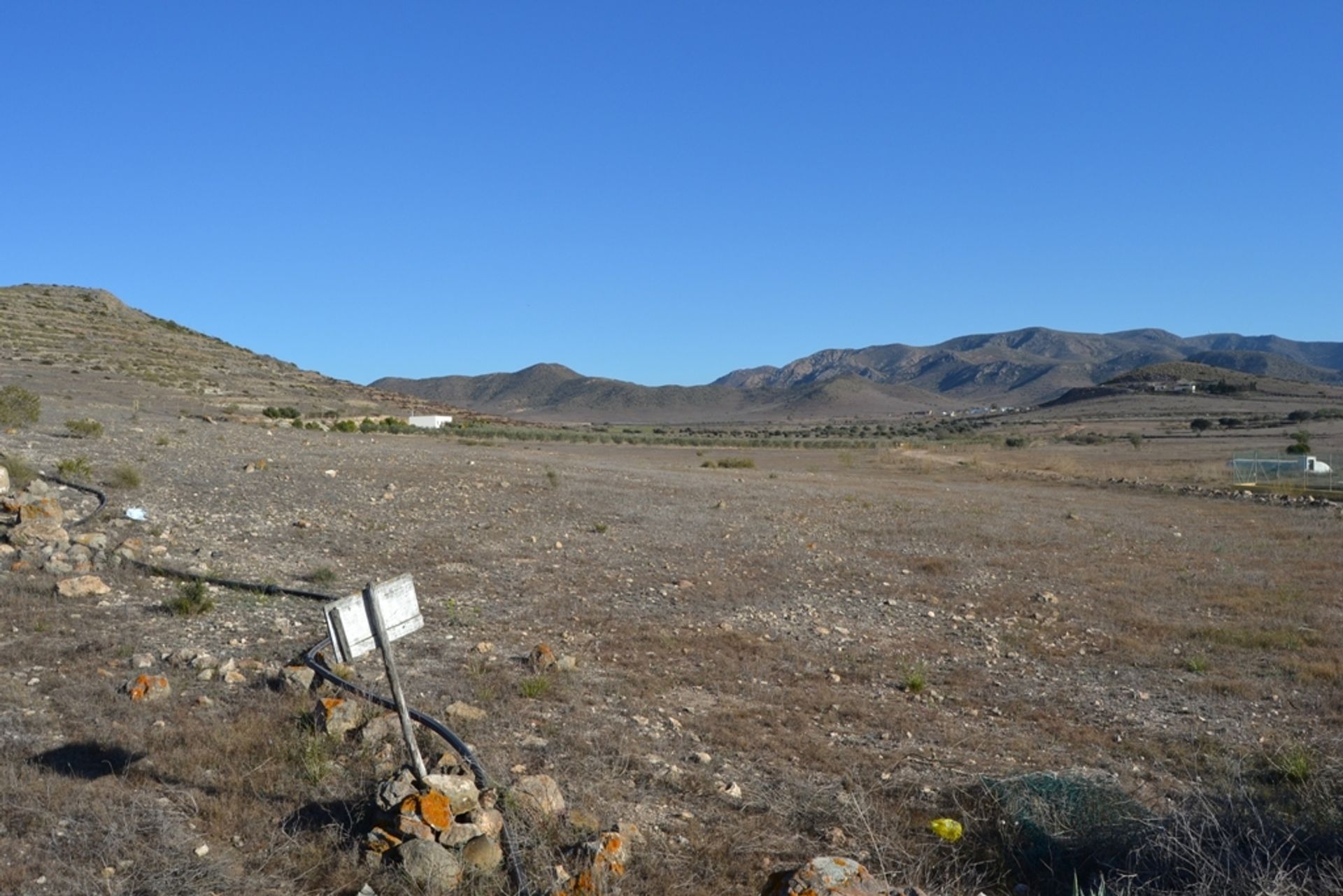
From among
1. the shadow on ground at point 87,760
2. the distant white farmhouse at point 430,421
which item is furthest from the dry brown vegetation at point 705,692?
the distant white farmhouse at point 430,421

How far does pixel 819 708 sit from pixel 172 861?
5.10 meters

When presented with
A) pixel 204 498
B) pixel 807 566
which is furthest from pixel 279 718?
pixel 204 498

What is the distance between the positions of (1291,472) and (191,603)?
41.1 m

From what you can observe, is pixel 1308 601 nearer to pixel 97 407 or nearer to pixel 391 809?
pixel 391 809

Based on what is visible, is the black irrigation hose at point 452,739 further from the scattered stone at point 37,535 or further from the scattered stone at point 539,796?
the scattered stone at point 37,535

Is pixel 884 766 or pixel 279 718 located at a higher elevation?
pixel 279 718

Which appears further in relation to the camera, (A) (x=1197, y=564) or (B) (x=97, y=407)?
(B) (x=97, y=407)

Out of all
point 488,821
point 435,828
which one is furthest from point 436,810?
point 488,821

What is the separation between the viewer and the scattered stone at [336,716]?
631 centimetres

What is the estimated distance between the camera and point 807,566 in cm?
1561

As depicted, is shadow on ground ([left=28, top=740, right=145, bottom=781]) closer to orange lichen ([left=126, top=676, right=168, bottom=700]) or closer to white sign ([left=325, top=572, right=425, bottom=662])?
orange lichen ([left=126, top=676, right=168, bottom=700])

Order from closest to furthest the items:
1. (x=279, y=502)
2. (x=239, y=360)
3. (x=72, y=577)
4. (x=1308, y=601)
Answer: (x=72, y=577)
(x=1308, y=601)
(x=279, y=502)
(x=239, y=360)

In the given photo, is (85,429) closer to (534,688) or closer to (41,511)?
(41,511)

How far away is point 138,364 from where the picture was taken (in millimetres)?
52281
